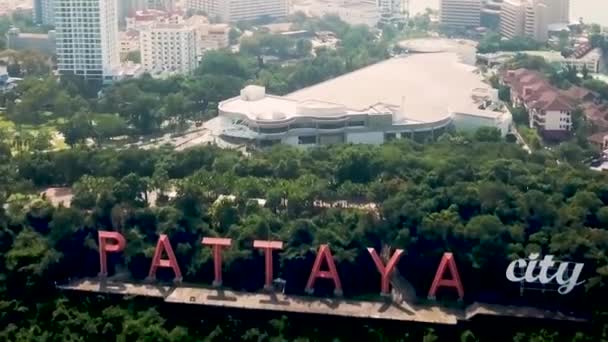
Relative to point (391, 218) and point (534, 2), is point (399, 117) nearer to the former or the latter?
point (391, 218)

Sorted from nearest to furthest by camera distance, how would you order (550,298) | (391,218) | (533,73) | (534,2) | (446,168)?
(550,298)
(391,218)
(446,168)
(533,73)
(534,2)

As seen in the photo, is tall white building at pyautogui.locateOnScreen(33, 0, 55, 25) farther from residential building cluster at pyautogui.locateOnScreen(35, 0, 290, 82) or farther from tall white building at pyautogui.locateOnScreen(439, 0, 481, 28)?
tall white building at pyautogui.locateOnScreen(439, 0, 481, 28)

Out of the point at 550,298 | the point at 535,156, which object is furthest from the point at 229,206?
the point at 535,156

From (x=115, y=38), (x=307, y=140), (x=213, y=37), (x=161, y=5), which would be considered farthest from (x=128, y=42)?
(x=307, y=140)

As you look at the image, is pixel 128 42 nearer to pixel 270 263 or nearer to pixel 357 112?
pixel 357 112

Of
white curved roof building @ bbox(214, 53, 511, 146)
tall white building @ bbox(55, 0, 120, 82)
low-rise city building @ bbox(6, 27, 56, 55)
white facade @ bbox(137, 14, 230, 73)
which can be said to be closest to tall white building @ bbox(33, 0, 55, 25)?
low-rise city building @ bbox(6, 27, 56, 55)

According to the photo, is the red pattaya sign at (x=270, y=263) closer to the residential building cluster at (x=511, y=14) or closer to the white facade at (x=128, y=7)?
the residential building cluster at (x=511, y=14)

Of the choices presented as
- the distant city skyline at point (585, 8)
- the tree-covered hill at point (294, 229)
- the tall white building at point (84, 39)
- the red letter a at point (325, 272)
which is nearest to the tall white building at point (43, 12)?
A: the tall white building at point (84, 39)
